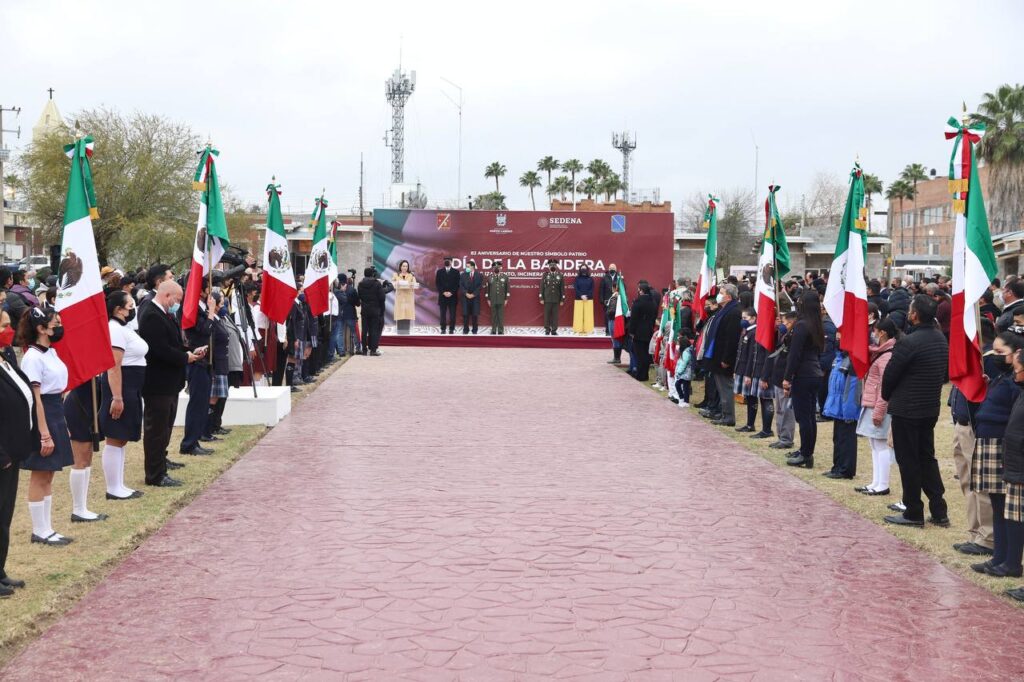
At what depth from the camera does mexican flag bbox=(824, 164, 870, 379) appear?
976 centimetres

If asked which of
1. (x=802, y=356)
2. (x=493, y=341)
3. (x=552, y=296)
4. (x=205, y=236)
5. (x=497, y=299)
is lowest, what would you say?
(x=493, y=341)

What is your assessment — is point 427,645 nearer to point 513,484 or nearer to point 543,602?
point 543,602

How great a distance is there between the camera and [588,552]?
24.6 ft

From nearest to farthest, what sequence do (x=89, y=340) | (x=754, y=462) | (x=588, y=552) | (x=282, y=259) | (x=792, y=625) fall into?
(x=792, y=625), (x=588, y=552), (x=89, y=340), (x=754, y=462), (x=282, y=259)

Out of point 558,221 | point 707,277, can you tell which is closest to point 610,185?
point 558,221

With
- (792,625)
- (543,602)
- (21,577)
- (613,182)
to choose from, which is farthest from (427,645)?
(613,182)

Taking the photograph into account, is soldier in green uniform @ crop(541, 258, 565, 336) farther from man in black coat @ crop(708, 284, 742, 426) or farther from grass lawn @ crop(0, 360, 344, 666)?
grass lawn @ crop(0, 360, 344, 666)

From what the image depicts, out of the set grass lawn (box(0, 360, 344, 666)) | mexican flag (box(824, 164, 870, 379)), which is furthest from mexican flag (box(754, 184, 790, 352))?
grass lawn (box(0, 360, 344, 666))

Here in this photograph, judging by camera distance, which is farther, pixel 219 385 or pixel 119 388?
pixel 219 385

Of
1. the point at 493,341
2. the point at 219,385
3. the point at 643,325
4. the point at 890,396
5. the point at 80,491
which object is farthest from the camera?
the point at 493,341

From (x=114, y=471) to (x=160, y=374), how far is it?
0.92 meters

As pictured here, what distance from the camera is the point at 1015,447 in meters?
6.47

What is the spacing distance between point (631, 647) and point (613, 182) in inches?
3457

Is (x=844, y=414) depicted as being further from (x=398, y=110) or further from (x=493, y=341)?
(x=398, y=110)
